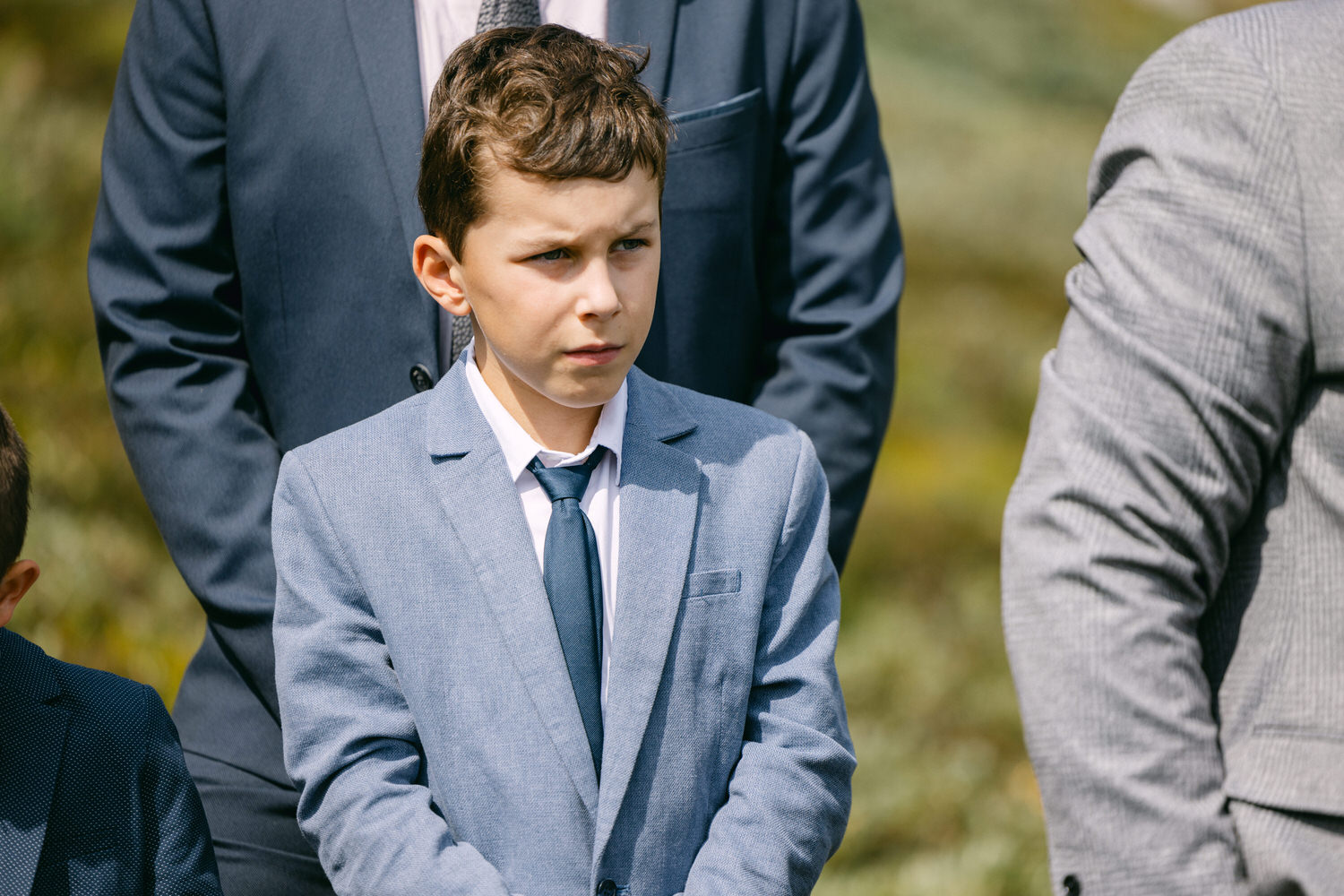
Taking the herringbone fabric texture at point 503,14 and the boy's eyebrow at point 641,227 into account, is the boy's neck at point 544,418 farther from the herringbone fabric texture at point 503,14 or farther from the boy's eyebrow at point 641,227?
the herringbone fabric texture at point 503,14

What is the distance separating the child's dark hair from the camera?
178 cm

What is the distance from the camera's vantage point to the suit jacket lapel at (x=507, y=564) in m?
1.80

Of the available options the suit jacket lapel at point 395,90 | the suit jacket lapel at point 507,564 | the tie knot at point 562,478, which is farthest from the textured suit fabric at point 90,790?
the suit jacket lapel at point 395,90

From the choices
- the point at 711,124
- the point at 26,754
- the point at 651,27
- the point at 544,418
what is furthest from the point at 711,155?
the point at 26,754

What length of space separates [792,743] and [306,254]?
3.58 feet

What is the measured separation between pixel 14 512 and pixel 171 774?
0.40 m

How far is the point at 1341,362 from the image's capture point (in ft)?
4.67

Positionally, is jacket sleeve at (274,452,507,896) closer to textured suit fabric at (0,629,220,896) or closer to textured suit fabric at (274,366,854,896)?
textured suit fabric at (274,366,854,896)

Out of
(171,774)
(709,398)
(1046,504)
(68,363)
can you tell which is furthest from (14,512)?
(68,363)

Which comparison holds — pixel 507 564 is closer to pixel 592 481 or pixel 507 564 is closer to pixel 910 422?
pixel 592 481

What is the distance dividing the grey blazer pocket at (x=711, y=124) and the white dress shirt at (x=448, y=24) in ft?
0.64

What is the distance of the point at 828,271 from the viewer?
2443mm

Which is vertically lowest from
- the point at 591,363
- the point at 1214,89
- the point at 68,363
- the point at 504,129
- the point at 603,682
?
the point at 68,363

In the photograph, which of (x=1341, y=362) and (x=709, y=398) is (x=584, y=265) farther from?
(x=1341, y=362)
